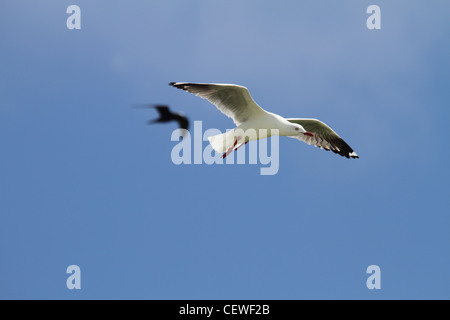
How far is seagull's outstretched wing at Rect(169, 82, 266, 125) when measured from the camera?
6.29 meters

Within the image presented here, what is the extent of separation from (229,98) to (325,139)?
Answer: 6.39 feet

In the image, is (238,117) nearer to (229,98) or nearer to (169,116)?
(229,98)

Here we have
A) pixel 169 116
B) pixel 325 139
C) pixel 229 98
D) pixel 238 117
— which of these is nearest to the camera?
pixel 169 116

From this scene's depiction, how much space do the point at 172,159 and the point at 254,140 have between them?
1.39 metres

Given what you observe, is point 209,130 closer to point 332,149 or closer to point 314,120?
point 314,120

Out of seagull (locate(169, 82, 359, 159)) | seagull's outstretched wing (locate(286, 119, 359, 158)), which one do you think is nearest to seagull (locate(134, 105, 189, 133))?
seagull (locate(169, 82, 359, 159))

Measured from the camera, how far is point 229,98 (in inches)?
255

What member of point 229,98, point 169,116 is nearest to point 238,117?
point 229,98

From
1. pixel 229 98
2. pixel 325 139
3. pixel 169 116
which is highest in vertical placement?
pixel 229 98

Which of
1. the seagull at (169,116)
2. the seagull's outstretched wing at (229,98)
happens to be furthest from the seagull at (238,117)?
the seagull at (169,116)

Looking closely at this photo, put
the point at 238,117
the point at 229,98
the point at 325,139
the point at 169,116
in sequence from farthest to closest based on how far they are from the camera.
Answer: the point at 325,139 < the point at 238,117 < the point at 229,98 < the point at 169,116
